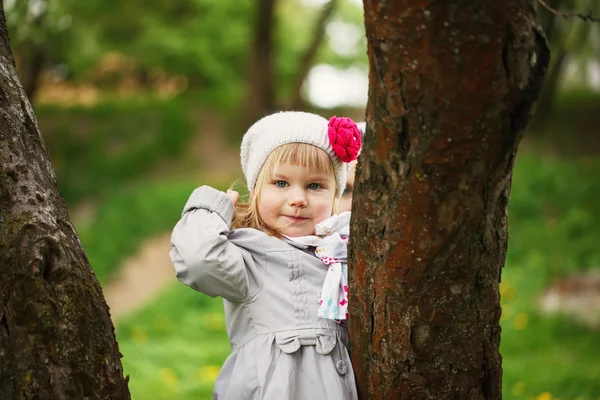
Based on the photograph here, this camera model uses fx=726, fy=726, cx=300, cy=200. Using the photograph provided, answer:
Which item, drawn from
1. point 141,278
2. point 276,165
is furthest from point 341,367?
point 141,278

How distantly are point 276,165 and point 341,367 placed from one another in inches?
25.5

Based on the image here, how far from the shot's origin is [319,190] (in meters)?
2.33

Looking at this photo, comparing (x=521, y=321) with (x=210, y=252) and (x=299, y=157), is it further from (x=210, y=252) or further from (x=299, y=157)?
(x=210, y=252)

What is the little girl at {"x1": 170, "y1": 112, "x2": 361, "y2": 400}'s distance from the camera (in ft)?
6.77

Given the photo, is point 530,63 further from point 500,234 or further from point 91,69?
point 91,69

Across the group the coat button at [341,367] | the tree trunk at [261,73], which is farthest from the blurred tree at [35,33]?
the coat button at [341,367]

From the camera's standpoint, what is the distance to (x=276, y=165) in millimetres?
2271

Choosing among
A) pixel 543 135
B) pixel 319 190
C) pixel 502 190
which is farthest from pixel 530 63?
pixel 543 135

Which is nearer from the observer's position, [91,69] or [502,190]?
[502,190]

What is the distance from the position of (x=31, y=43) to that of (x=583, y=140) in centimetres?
757

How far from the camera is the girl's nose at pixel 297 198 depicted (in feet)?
7.40

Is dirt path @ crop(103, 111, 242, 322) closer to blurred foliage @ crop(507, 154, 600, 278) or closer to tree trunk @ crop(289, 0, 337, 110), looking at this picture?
tree trunk @ crop(289, 0, 337, 110)

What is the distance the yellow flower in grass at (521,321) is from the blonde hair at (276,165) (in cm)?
407

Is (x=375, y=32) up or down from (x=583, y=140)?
down
